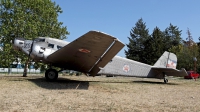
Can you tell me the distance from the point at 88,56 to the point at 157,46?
166ft

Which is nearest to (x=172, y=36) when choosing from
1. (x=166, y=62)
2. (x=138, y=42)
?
(x=138, y=42)

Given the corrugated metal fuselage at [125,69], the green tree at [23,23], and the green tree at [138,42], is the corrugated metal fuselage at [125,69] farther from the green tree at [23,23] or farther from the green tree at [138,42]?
the green tree at [138,42]

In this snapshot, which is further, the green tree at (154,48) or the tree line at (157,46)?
the green tree at (154,48)

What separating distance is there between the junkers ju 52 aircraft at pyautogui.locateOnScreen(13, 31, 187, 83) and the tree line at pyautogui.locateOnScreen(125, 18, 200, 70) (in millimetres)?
34009

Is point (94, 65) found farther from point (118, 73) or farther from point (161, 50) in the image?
point (161, 50)

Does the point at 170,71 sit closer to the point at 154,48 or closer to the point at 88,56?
the point at 88,56

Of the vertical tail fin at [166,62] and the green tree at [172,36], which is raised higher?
the green tree at [172,36]

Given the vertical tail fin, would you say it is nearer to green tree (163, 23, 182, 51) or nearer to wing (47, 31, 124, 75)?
wing (47, 31, 124, 75)

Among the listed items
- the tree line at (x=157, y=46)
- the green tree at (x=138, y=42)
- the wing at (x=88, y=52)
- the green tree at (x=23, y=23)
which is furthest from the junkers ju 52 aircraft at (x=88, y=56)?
the green tree at (x=138, y=42)

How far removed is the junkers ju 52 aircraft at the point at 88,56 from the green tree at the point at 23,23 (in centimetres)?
580

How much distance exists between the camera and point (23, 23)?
733 inches

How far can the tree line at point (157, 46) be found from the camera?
48.3 m

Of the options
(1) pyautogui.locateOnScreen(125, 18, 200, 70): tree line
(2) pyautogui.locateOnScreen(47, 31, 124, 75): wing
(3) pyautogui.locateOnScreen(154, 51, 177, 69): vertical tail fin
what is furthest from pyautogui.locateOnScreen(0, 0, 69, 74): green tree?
(1) pyautogui.locateOnScreen(125, 18, 200, 70): tree line

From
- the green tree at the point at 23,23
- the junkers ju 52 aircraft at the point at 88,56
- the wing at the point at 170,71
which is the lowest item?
the wing at the point at 170,71
